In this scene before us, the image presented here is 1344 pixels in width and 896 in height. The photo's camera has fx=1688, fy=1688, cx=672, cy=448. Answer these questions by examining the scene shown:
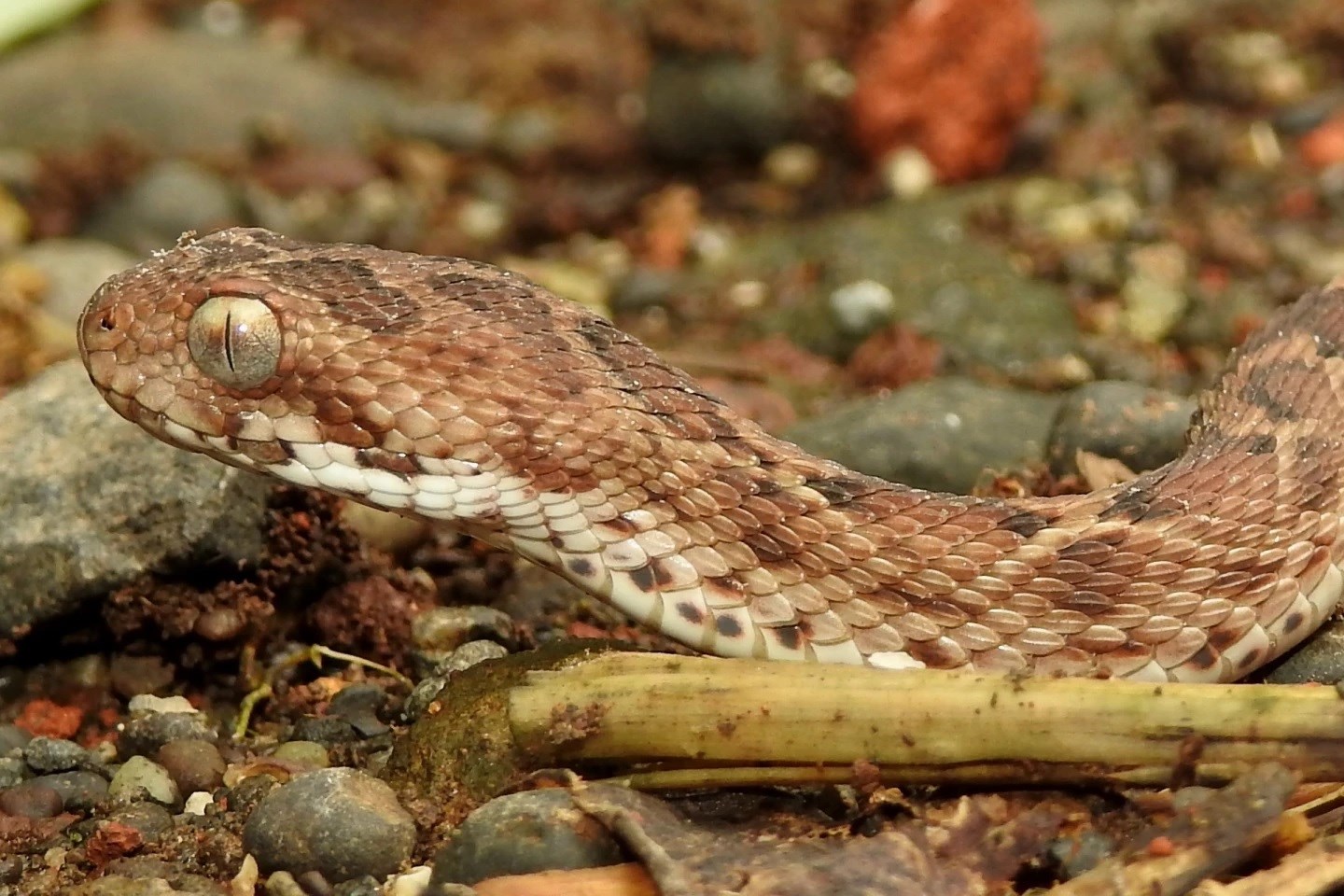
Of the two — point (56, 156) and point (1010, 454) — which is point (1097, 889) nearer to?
point (1010, 454)

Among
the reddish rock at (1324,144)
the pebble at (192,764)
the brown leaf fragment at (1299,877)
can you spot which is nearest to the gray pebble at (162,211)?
the pebble at (192,764)

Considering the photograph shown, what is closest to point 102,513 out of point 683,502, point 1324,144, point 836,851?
point 683,502

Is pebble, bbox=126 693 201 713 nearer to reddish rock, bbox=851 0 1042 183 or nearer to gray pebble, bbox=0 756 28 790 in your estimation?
gray pebble, bbox=0 756 28 790

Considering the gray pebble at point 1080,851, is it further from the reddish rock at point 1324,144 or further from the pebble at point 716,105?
the pebble at point 716,105

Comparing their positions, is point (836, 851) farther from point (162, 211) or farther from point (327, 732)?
point (162, 211)

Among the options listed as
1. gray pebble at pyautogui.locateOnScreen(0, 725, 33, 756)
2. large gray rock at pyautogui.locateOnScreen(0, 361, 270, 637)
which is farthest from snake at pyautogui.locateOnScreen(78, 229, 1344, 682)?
gray pebble at pyautogui.locateOnScreen(0, 725, 33, 756)

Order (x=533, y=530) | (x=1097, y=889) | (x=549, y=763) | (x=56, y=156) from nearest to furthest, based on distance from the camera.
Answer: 1. (x=1097, y=889)
2. (x=549, y=763)
3. (x=533, y=530)
4. (x=56, y=156)

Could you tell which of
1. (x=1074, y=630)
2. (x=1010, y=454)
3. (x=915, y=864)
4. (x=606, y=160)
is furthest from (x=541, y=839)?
(x=606, y=160)
